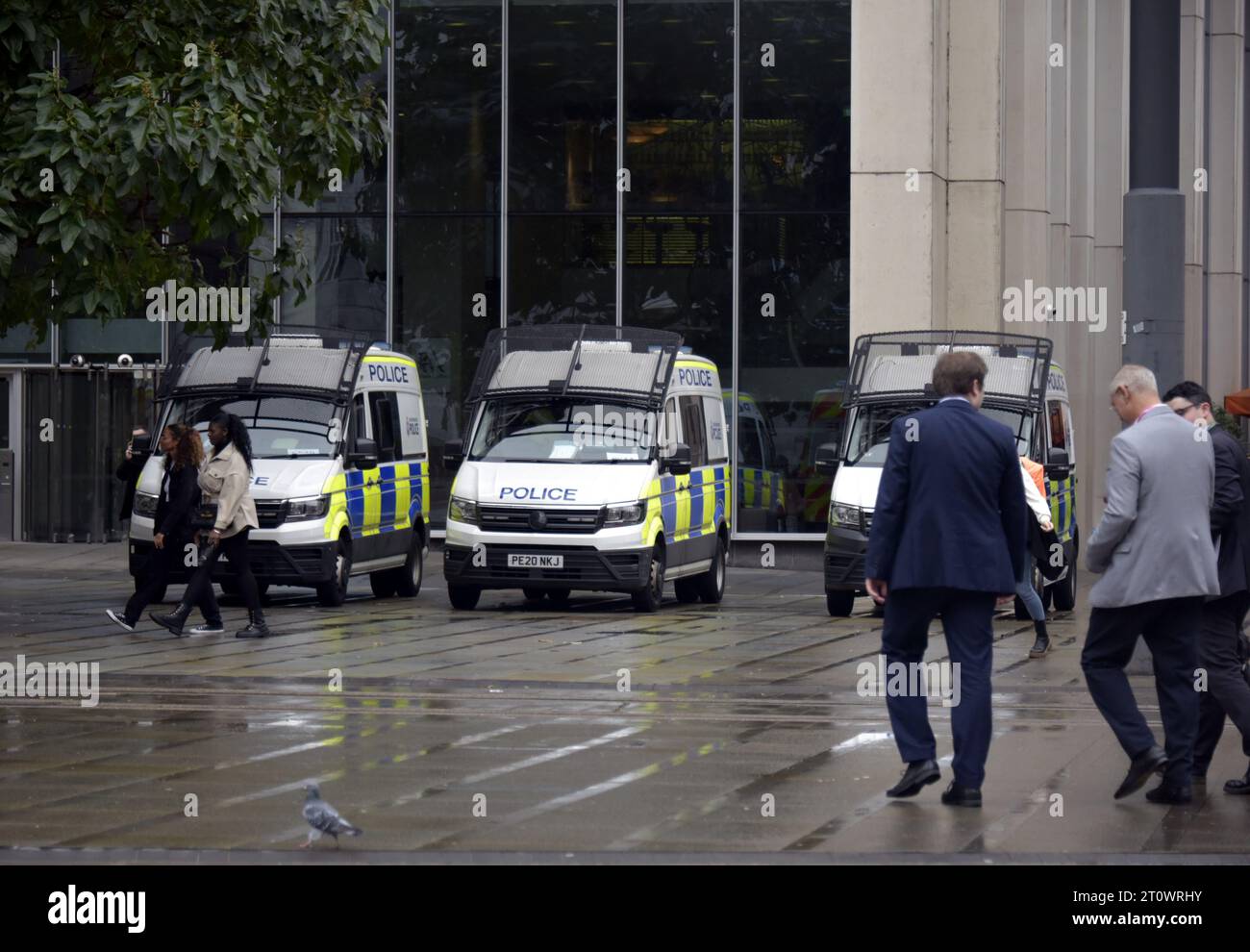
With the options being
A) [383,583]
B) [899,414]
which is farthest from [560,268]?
[899,414]

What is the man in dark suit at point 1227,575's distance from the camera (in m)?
9.00

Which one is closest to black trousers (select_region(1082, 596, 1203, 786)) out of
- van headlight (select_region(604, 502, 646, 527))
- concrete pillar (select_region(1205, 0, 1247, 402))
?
van headlight (select_region(604, 502, 646, 527))

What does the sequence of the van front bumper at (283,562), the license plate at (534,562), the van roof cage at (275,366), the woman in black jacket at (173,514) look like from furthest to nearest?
the van roof cage at (275,366) → the van front bumper at (283,562) → the license plate at (534,562) → the woman in black jacket at (173,514)

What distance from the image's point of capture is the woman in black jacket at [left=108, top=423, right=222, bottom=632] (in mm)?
16094

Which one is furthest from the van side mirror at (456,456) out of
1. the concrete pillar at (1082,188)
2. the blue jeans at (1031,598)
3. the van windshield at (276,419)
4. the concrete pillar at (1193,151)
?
the concrete pillar at (1193,151)

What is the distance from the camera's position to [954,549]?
835 cm

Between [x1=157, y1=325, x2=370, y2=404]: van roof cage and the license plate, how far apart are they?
2.60 metres

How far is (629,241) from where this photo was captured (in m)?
27.4

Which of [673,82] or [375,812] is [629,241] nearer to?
[673,82]

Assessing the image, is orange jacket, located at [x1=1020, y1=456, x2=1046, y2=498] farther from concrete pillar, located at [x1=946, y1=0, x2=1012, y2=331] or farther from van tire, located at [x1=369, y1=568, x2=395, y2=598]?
concrete pillar, located at [x1=946, y1=0, x2=1012, y2=331]

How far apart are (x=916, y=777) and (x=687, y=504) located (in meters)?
11.2

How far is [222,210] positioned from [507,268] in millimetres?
12309

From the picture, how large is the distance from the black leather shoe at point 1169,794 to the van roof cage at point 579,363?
10.7 metres

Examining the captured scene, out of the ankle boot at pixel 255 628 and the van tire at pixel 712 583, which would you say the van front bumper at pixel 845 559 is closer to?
the van tire at pixel 712 583
